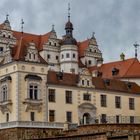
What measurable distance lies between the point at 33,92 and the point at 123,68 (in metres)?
19.8

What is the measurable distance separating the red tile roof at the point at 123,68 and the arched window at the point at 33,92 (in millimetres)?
17444

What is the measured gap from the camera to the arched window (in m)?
45.5

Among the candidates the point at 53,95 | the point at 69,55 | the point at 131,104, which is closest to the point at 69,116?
the point at 53,95

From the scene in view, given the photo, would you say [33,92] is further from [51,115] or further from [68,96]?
[68,96]

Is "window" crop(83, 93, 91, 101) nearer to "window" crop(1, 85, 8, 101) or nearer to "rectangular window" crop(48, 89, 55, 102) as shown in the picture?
"rectangular window" crop(48, 89, 55, 102)

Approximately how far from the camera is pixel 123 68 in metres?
62.3

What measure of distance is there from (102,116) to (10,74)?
11.3 metres

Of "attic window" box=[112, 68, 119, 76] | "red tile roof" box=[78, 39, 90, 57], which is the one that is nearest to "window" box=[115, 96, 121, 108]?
"attic window" box=[112, 68, 119, 76]

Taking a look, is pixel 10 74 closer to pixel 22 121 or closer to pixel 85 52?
pixel 22 121

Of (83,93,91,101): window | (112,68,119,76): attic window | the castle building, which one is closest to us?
the castle building

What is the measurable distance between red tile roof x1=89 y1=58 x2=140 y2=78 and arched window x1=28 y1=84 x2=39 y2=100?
687 inches

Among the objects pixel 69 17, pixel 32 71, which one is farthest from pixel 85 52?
pixel 32 71

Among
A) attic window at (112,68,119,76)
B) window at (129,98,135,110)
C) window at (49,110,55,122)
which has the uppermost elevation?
attic window at (112,68,119,76)

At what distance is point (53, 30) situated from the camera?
224 feet
